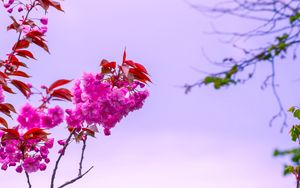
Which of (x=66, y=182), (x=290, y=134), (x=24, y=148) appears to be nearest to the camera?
(x=66, y=182)

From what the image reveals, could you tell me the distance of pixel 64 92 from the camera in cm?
415

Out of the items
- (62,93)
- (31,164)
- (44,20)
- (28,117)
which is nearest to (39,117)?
(28,117)

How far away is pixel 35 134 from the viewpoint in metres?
4.20

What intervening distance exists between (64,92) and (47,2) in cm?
131

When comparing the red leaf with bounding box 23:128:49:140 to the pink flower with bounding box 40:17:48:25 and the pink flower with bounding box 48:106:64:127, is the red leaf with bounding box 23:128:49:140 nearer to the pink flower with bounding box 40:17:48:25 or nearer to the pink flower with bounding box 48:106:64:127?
the pink flower with bounding box 48:106:64:127

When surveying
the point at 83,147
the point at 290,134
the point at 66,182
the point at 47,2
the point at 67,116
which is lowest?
the point at 66,182

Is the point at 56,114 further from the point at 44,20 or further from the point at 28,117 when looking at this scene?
the point at 44,20

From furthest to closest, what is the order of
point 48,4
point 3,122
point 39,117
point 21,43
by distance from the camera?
point 48,4 → point 21,43 → point 3,122 → point 39,117

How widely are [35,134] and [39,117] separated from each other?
0.51 feet

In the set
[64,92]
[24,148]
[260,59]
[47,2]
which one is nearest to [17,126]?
[24,148]

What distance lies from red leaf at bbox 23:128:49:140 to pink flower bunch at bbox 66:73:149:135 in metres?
0.24

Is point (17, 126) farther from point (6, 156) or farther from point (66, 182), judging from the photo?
point (66, 182)

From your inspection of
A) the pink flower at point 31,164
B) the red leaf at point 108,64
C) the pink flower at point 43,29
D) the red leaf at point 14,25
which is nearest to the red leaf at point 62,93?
the red leaf at point 108,64

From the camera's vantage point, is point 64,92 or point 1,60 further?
point 1,60
